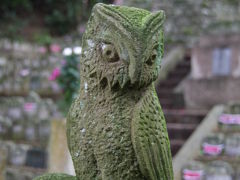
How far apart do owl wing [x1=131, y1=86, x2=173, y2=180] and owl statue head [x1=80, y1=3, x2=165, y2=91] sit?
0.08 m

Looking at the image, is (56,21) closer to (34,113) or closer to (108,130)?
(34,113)

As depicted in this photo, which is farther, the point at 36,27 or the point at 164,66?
the point at 36,27

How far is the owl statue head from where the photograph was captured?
4.34ft

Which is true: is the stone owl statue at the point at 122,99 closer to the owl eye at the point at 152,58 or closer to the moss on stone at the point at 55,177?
the owl eye at the point at 152,58

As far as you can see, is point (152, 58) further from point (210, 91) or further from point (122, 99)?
point (210, 91)

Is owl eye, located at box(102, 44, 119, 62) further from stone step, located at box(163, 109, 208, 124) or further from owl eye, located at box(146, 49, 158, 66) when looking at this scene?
stone step, located at box(163, 109, 208, 124)

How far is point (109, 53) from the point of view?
→ 54.0 inches

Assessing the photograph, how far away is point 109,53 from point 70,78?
2.77m

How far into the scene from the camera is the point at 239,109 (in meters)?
4.36

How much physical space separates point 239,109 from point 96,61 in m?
3.23

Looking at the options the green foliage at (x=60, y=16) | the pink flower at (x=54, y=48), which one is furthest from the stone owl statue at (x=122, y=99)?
the green foliage at (x=60, y=16)

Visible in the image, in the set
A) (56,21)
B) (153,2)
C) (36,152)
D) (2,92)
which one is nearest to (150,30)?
(153,2)

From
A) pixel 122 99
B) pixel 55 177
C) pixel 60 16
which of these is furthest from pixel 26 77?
pixel 122 99

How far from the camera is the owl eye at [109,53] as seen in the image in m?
1.36
